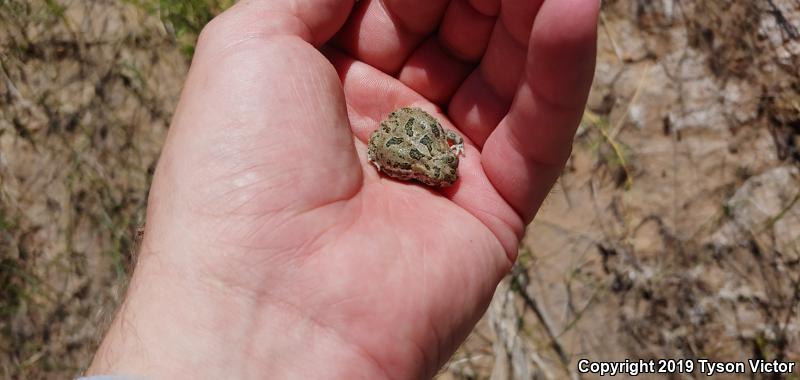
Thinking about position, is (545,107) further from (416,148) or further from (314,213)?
(314,213)

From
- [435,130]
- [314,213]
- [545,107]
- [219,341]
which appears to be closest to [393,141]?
[435,130]

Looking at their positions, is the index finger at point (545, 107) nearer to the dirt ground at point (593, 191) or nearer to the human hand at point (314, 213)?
the human hand at point (314, 213)

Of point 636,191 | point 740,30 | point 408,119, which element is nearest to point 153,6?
point 408,119

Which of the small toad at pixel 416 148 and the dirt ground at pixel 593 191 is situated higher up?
the small toad at pixel 416 148

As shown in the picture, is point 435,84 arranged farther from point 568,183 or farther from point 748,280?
point 748,280

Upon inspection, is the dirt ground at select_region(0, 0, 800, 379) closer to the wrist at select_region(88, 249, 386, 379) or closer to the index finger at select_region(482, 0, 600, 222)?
the index finger at select_region(482, 0, 600, 222)

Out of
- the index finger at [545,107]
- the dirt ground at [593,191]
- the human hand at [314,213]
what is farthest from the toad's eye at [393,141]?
the dirt ground at [593,191]
